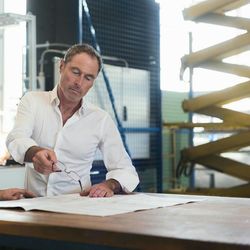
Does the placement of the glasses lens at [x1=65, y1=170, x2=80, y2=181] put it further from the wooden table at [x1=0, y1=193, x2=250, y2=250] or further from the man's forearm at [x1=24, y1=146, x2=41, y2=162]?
the wooden table at [x1=0, y1=193, x2=250, y2=250]

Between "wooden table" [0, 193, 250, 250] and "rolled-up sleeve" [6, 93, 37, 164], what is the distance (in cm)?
49

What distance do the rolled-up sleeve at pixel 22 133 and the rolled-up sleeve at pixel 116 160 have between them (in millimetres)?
333

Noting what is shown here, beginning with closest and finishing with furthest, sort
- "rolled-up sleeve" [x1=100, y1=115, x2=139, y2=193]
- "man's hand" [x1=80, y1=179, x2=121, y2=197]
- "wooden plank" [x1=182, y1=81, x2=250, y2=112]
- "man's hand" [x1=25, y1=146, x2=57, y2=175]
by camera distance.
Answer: "man's hand" [x1=25, y1=146, x2=57, y2=175] < "man's hand" [x1=80, y1=179, x2=121, y2=197] < "rolled-up sleeve" [x1=100, y1=115, x2=139, y2=193] < "wooden plank" [x1=182, y1=81, x2=250, y2=112]

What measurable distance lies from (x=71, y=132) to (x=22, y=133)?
0.70ft

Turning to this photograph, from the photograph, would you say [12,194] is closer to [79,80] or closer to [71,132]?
[71,132]

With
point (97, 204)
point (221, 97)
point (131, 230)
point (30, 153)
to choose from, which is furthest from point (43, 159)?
point (221, 97)

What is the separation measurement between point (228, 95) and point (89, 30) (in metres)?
1.30

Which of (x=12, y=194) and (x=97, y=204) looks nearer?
(x=97, y=204)

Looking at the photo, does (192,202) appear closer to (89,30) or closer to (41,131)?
(41,131)

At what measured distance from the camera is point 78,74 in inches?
82.5

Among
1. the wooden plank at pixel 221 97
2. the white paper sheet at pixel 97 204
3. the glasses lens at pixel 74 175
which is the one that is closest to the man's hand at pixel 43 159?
the white paper sheet at pixel 97 204

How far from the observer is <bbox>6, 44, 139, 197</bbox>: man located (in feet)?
6.77

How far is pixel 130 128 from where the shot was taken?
4531 mm

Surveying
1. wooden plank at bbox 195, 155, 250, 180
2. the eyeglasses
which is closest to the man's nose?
the eyeglasses
